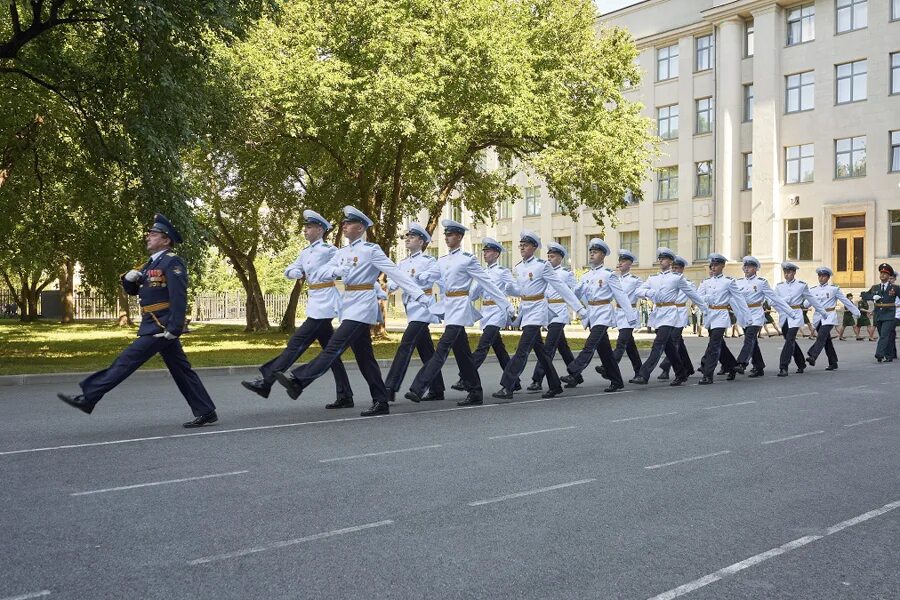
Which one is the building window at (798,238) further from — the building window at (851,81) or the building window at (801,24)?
the building window at (801,24)

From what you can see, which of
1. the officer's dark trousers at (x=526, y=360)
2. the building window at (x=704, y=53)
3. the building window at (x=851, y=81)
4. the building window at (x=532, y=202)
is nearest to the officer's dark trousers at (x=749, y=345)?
the officer's dark trousers at (x=526, y=360)

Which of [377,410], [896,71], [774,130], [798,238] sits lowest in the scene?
[377,410]

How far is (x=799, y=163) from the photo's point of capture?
43719 mm

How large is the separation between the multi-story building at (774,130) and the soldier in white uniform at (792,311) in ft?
73.0

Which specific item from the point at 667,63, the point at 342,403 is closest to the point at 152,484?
the point at 342,403

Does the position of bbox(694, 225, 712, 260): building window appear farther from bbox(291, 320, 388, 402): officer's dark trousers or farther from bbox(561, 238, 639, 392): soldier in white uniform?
bbox(291, 320, 388, 402): officer's dark trousers

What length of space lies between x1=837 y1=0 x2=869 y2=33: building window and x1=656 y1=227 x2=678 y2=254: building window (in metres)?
12.6

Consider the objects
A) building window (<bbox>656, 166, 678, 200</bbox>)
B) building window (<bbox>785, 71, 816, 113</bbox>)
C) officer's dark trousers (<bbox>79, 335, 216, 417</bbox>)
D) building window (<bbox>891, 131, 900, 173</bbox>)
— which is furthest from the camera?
building window (<bbox>656, 166, 678, 200</bbox>)

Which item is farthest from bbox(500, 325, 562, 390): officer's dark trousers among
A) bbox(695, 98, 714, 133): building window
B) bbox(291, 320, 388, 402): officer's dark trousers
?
bbox(695, 98, 714, 133): building window

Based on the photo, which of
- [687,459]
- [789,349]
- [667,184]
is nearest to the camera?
[687,459]

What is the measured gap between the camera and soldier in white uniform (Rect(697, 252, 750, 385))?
49.4 feet

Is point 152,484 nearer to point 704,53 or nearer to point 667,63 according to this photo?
point 704,53

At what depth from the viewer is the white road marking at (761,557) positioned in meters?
4.25

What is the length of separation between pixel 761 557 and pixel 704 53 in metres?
46.5
